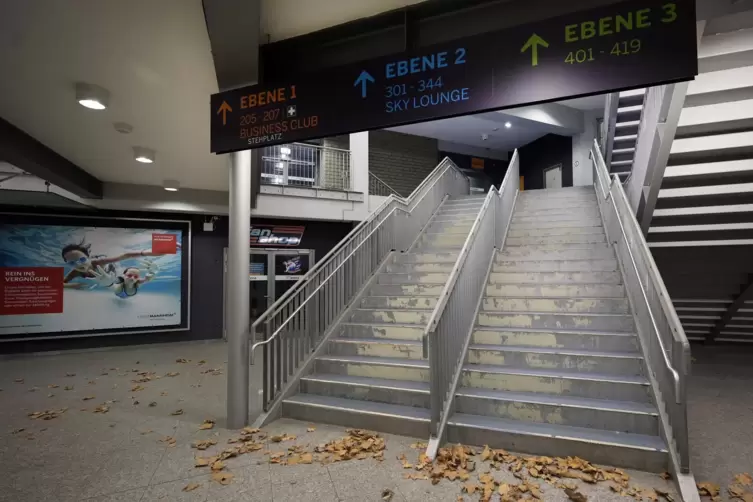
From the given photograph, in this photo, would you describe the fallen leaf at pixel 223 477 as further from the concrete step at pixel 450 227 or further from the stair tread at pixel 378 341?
the concrete step at pixel 450 227

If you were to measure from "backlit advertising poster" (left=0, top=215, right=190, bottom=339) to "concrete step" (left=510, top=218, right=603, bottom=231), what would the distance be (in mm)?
7843

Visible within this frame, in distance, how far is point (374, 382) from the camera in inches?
184

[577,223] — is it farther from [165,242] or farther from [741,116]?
[165,242]

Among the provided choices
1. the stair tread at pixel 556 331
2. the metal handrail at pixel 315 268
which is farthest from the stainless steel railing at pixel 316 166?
the stair tread at pixel 556 331

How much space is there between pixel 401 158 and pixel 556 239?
8.94 meters

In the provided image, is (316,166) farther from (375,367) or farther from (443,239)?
(375,367)

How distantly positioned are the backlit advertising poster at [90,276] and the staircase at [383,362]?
5.84 meters

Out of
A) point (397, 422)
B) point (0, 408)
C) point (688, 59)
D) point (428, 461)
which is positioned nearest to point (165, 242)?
point (0, 408)

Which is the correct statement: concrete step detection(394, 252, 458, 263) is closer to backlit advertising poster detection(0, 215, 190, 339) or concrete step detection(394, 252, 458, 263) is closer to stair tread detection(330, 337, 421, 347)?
stair tread detection(330, 337, 421, 347)

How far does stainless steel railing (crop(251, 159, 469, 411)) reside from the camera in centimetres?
465

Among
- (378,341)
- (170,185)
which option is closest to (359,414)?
(378,341)

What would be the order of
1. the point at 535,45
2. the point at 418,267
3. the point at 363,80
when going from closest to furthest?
the point at 535,45 < the point at 363,80 < the point at 418,267

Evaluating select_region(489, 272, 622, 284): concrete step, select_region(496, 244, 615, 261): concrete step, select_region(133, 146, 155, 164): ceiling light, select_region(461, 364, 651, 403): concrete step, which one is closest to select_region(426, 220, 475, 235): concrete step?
select_region(496, 244, 615, 261): concrete step

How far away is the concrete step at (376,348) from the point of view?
5.04 meters
